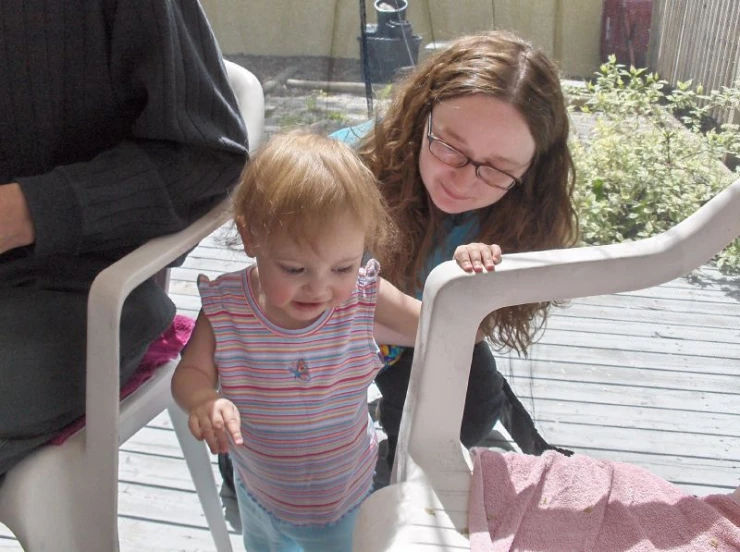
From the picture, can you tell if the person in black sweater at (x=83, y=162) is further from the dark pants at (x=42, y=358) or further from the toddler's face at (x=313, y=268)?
the toddler's face at (x=313, y=268)

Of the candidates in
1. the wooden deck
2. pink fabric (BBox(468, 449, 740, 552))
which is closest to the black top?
pink fabric (BBox(468, 449, 740, 552))

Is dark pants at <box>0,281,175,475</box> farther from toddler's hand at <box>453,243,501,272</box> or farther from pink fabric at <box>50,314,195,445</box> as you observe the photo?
toddler's hand at <box>453,243,501,272</box>

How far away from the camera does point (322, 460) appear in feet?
3.76

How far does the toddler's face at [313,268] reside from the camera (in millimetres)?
1017

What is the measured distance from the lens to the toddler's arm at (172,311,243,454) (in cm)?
95

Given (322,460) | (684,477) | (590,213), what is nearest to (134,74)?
(322,460)

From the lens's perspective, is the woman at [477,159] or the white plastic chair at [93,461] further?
the woman at [477,159]

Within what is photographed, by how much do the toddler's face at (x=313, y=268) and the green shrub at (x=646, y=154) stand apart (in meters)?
1.76

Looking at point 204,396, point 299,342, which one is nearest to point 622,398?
point 299,342

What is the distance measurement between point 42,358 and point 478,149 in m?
0.68

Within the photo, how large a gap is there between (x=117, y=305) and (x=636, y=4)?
1.91 meters

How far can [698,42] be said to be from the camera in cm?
266

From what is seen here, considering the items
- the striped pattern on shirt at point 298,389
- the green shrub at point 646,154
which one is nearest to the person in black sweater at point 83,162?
the striped pattern on shirt at point 298,389

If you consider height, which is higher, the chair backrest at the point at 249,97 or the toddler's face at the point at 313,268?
the chair backrest at the point at 249,97
